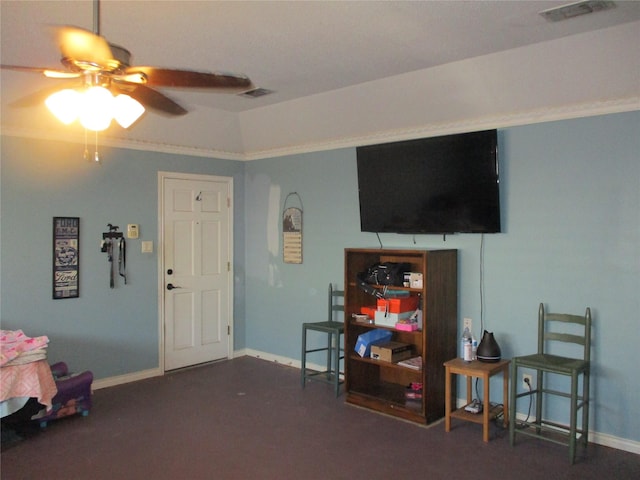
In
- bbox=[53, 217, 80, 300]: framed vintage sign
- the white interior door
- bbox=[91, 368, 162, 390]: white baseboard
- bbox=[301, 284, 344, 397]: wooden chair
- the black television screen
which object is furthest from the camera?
the white interior door


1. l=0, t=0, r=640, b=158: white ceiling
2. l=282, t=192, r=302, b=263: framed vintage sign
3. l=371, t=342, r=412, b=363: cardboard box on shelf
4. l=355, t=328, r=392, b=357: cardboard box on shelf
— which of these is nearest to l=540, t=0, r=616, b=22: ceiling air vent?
l=0, t=0, r=640, b=158: white ceiling

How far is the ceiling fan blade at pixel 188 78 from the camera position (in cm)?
217

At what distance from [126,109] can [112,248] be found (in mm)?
2788

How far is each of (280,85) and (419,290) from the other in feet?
6.23

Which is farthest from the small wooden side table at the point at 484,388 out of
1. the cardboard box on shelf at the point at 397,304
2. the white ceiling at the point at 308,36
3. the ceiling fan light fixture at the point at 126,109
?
the ceiling fan light fixture at the point at 126,109

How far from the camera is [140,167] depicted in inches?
196

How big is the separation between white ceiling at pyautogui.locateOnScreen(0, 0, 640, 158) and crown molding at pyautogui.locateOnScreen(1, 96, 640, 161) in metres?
0.09

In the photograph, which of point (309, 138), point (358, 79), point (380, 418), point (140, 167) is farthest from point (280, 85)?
point (380, 418)

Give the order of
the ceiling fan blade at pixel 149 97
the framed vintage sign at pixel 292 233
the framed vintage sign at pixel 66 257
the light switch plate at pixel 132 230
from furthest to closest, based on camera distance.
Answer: the framed vintage sign at pixel 292 233
the light switch plate at pixel 132 230
the framed vintage sign at pixel 66 257
the ceiling fan blade at pixel 149 97

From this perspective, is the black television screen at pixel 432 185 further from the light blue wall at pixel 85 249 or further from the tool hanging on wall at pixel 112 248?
the tool hanging on wall at pixel 112 248

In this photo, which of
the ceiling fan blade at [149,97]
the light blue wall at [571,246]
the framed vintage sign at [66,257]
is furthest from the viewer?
the framed vintage sign at [66,257]

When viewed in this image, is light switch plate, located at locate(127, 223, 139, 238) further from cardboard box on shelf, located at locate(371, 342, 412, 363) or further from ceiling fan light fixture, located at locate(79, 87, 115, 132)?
ceiling fan light fixture, located at locate(79, 87, 115, 132)

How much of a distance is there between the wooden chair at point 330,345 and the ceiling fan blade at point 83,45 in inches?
123

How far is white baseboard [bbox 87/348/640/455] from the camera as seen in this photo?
11.2ft
